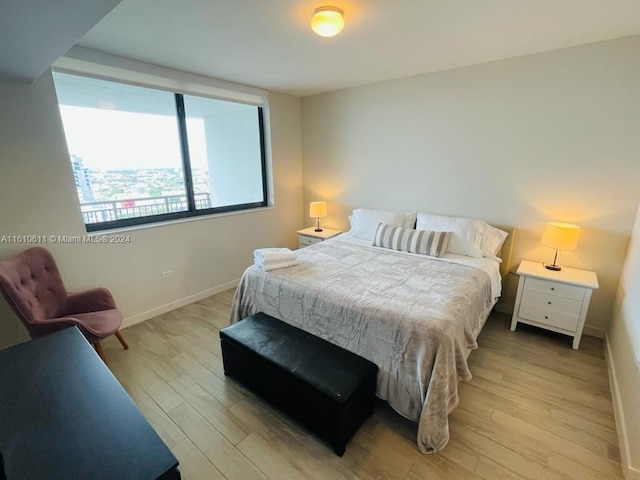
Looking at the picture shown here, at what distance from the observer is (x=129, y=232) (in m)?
2.70

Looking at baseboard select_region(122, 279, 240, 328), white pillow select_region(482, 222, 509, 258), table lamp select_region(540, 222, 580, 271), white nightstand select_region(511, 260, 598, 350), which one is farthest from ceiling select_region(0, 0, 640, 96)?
baseboard select_region(122, 279, 240, 328)

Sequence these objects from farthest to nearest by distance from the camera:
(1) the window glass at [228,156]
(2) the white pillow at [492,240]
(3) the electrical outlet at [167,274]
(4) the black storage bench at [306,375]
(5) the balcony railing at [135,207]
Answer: (1) the window glass at [228,156] < (3) the electrical outlet at [167,274] < (2) the white pillow at [492,240] < (5) the balcony railing at [135,207] < (4) the black storage bench at [306,375]

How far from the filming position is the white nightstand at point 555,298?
2.30 metres

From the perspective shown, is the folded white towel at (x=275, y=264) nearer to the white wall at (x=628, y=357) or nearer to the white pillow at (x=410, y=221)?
the white pillow at (x=410, y=221)

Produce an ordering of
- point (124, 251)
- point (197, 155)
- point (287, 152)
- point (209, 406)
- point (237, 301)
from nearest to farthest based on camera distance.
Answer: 1. point (209, 406)
2. point (237, 301)
3. point (124, 251)
4. point (197, 155)
5. point (287, 152)

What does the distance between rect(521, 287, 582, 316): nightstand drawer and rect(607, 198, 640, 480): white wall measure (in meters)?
0.25

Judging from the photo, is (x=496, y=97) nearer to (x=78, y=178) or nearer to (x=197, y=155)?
(x=197, y=155)

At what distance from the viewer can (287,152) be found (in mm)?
4082

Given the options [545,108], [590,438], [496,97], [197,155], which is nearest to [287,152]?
[197,155]

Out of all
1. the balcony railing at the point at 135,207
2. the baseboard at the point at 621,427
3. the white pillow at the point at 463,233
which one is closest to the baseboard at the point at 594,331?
the baseboard at the point at 621,427

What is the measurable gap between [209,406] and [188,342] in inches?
32.1

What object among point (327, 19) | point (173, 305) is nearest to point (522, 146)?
point (327, 19)

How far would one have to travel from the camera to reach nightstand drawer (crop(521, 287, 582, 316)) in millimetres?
2324

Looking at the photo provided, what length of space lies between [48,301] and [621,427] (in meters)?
3.76
